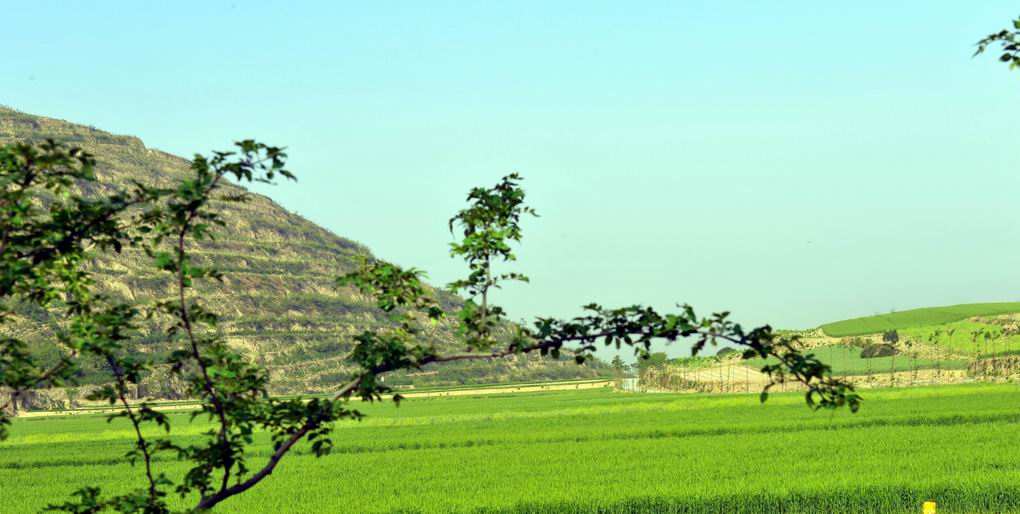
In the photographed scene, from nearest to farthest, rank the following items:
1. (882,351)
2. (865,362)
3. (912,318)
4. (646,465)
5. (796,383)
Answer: (646,465) → (796,383) → (865,362) → (882,351) → (912,318)

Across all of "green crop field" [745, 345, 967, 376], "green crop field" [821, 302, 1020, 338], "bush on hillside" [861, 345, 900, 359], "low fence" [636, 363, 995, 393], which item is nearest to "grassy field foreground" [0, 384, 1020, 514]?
"low fence" [636, 363, 995, 393]

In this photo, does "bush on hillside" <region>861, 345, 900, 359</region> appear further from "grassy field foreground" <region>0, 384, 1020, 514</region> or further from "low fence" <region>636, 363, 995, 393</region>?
"grassy field foreground" <region>0, 384, 1020, 514</region>

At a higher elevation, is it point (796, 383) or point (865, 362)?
point (865, 362)

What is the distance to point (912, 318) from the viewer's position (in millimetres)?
156000

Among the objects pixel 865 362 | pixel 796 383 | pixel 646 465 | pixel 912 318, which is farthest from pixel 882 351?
pixel 646 465

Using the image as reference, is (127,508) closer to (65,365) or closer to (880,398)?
(65,365)

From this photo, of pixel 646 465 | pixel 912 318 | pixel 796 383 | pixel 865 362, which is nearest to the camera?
pixel 646 465

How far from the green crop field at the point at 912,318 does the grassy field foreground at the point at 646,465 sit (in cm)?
9837

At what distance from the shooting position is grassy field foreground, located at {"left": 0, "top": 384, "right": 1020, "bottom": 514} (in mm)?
22375

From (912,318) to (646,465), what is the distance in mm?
136671

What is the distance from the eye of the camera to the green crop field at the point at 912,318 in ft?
493

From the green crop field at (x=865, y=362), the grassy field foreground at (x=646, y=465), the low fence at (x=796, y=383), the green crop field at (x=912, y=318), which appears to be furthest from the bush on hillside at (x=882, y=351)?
the grassy field foreground at (x=646, y=465)

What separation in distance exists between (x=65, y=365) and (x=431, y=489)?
20.1 metres

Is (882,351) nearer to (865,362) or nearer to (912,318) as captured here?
(865,362)
